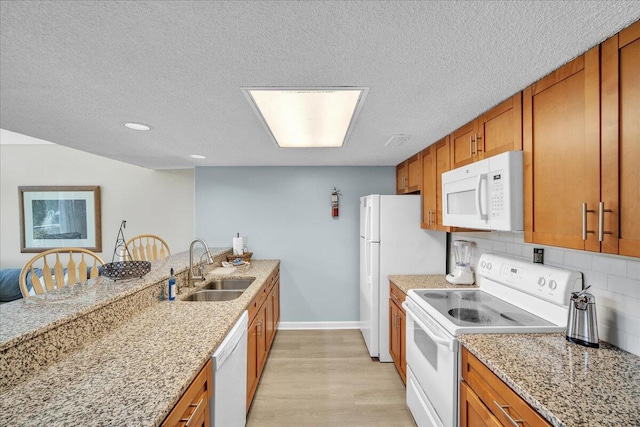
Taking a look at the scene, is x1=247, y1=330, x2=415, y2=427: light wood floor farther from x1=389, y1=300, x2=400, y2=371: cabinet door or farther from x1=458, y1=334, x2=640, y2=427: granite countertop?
x1=458, y1=334, x2=640, y2=427: granite countertop

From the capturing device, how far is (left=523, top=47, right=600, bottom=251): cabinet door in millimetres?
1075

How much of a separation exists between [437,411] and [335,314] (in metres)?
2.16

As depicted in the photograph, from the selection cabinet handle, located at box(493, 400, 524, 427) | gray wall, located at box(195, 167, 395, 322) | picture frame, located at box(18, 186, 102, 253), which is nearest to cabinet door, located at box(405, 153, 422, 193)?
gray wall, located at box(195, 167, 395, 322)

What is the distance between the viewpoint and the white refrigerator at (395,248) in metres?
2.81

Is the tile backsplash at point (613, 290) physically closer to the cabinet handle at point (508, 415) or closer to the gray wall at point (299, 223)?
the cabinet handle at point (508, 415)

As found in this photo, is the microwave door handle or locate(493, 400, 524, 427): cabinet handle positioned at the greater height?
the microwave door handle

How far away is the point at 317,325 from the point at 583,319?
287 centimetres

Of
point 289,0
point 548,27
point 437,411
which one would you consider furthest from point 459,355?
point 289,0

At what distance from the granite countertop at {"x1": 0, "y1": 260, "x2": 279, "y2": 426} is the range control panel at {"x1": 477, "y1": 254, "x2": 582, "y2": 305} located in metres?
1.76

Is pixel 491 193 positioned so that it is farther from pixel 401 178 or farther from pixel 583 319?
pixel 401 178

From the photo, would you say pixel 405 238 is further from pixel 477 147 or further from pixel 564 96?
pixel 564 96

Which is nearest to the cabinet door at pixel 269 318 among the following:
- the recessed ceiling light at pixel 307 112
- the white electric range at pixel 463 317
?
the white electric range at pixel 463 317

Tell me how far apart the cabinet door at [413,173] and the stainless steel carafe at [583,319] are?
1.74 metres

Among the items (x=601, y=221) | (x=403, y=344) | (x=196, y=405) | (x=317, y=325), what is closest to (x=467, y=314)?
(x=403, y=344)
